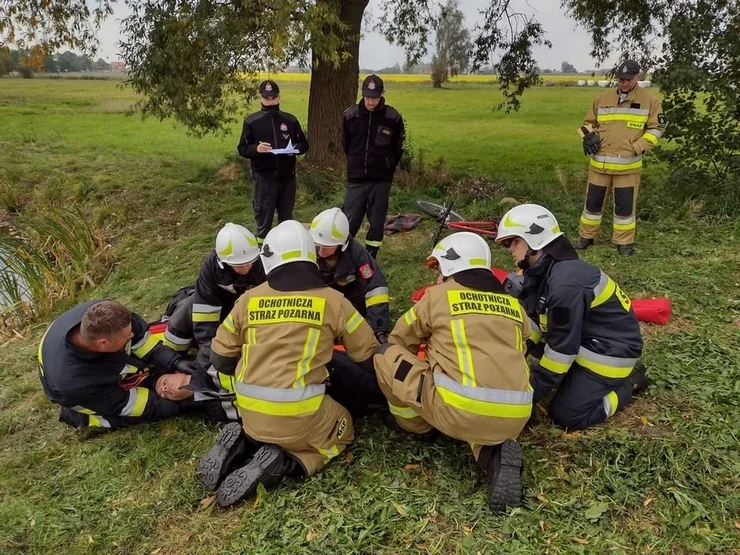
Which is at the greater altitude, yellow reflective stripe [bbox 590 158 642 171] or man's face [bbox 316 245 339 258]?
yellow reflective stripe [bbox 590 158 642 171]

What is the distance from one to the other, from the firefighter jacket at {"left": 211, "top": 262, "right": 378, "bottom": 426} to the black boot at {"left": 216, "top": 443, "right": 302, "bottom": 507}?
0.44 feet

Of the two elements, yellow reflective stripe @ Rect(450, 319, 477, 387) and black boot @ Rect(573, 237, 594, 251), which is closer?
yellow reflective stripe @ Rect(450, 319, 477, 387)

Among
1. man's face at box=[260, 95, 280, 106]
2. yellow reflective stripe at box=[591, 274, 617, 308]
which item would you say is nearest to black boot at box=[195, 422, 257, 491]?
yellow reflective stripe at box=[591, 274, 617, 308]

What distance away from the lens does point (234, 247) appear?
3.98 metres

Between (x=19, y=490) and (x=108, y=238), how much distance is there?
6446mm

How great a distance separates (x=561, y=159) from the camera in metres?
14.4

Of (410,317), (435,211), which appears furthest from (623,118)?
(410,317)

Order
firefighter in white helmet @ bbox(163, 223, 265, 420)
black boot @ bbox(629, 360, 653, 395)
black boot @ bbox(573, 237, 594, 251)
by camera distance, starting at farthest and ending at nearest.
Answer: black boot @ bbox(573, 237, 594, 251)
firefighter in white helmet @ bbox(163, 223, 265, 420)
black boot @ bbox(629, 360, 653, 395)

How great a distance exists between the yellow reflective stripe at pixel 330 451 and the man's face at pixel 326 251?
1.47 metres

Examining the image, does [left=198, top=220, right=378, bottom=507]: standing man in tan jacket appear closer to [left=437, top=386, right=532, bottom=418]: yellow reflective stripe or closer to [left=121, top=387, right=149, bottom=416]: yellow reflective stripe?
[left=437, top=386, right=532, bottom=418]: yellow reflective stripe

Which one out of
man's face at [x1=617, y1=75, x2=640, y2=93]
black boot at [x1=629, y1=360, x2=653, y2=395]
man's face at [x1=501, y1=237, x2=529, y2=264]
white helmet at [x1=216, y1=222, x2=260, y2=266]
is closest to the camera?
man's face at [x1=501, y1=237, x2=529, y2=264]

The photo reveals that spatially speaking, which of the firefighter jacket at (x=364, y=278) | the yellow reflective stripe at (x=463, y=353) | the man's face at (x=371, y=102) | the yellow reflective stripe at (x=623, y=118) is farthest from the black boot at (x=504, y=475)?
the yellow reflective stripe at (x=623, y=118)

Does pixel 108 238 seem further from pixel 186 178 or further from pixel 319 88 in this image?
pixel 319 88

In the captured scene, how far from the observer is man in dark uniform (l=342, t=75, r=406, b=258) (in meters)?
6.17
